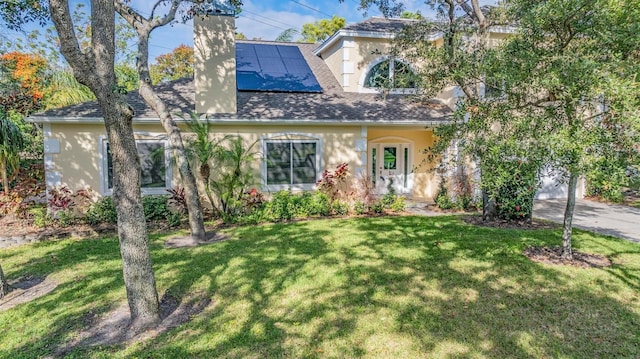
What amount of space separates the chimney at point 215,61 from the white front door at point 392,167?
6307 millimetres

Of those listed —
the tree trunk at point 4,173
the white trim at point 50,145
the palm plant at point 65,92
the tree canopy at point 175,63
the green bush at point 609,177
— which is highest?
the tree canopy at point 175,63

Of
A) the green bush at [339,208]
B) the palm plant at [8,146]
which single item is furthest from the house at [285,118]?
the green bush at [339,208]

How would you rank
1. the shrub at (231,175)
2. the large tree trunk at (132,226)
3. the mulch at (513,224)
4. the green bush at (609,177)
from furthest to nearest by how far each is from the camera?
the shrub at (231,175) < the mulch at (513,224) < the green bush at (609,177) < the large tree trunk at (132,226)

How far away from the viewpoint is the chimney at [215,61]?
38.5 ft

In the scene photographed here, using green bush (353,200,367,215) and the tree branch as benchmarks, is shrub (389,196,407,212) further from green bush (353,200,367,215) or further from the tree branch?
the tree branch

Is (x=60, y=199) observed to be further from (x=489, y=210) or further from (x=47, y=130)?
(x=489, y=210)

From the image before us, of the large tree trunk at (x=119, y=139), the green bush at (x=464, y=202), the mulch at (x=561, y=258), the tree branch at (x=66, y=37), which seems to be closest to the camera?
the tree branch at (x=66, y=37)

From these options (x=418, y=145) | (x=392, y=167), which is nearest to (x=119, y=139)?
(x=392, y=167)

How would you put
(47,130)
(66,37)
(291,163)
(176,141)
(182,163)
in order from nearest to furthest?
(66,37) → (182,163) → (176,141) → (47,130) → (291,163)

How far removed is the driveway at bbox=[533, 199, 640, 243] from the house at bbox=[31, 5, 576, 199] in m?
4.01

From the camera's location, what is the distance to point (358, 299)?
537 centimetres

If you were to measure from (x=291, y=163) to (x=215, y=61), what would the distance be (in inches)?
155

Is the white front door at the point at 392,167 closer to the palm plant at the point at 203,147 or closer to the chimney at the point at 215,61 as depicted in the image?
the chimney at the point at 215,61

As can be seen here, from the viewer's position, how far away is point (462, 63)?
25.1 ft
